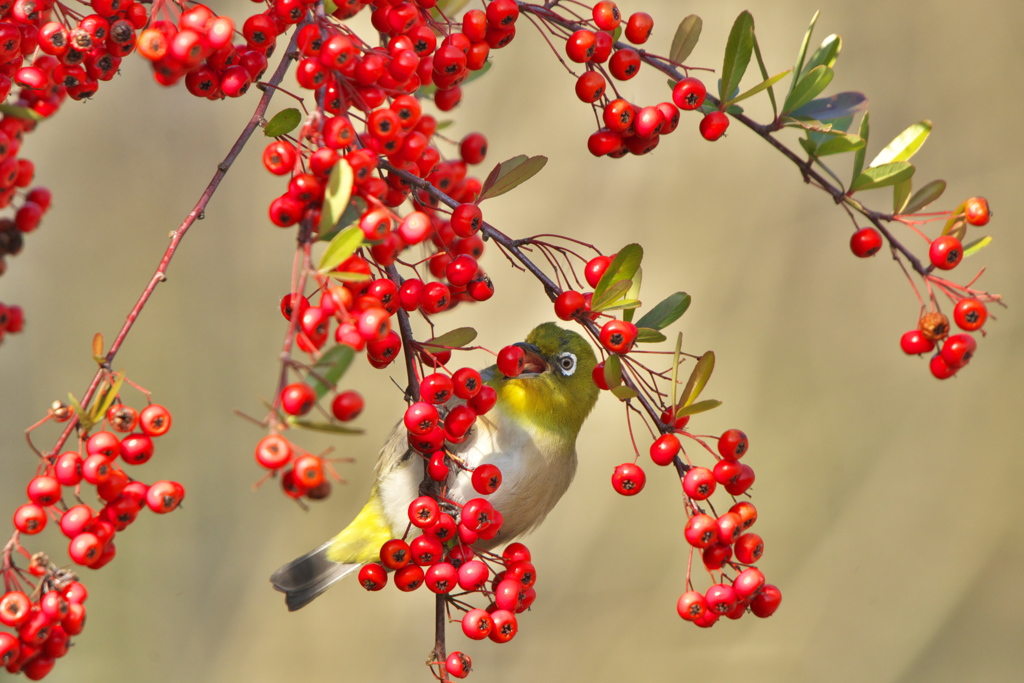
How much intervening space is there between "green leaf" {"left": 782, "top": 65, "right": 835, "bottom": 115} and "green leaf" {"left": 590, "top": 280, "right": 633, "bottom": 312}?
Answer: 530 mm

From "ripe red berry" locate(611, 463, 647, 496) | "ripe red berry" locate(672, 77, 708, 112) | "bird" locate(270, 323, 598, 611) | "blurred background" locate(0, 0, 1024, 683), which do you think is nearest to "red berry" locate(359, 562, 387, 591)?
"ripe red berry" locate(611, 463, 647, 496)

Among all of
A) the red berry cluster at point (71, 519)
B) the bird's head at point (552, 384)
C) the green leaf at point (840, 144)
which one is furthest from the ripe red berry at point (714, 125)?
the bird's head at point (552, 384)

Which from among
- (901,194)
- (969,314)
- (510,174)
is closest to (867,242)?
(901,194)

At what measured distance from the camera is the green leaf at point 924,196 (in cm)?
169

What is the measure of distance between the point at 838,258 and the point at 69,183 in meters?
5.13

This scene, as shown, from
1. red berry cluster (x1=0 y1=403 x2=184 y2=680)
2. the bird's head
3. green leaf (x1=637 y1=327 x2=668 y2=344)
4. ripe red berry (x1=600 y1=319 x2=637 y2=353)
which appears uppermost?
green leaf (x1=637 y1=327 x2=668 y2=344)

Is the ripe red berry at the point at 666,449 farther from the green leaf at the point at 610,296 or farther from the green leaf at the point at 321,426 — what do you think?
the green leaf at the point at 321,426

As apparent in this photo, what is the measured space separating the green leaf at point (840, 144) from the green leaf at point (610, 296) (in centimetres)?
52

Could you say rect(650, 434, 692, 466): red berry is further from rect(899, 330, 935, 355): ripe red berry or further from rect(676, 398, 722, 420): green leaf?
rect(899, 330, 935, 355): ripe red berry

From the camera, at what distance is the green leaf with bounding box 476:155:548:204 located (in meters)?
1.49

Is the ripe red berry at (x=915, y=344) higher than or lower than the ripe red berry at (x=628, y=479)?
higher

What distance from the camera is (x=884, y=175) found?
62.4 inches

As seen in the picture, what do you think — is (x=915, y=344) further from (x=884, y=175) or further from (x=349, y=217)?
(x=349, y=217)

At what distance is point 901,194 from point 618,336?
0.78m
